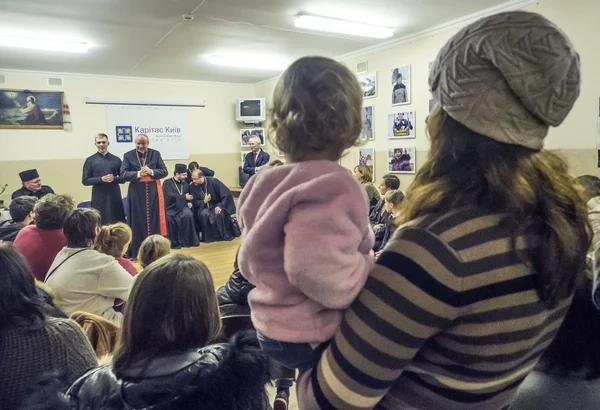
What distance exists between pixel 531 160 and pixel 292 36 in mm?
5511

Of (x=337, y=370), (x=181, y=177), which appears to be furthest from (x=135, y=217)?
(x=337, y=370)

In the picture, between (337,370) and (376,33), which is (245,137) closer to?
(376,33)

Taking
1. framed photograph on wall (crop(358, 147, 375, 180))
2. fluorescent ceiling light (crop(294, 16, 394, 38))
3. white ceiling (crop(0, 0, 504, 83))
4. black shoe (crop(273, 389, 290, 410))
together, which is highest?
white ceiling (crop(0, 0, 504, 83))

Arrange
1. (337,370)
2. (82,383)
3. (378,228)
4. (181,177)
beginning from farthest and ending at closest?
(181,177) → (378,228) → (82,383) → (337,370)

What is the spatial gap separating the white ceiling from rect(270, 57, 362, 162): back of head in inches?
157

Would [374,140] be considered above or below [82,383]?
above

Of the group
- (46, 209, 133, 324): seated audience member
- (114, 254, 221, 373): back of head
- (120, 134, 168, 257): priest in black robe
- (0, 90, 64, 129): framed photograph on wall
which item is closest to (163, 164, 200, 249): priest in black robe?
(120, 134, 168, 257): priest in black robe

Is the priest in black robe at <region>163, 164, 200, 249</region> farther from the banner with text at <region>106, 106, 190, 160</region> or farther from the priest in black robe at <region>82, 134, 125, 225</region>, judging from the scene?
the banner with text at <region>106, 106, 190, 160</region>

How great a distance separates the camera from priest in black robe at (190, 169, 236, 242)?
7.30 m

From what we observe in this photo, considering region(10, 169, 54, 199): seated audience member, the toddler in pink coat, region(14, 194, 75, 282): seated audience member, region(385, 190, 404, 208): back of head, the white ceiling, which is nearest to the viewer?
the toddler in pink coat

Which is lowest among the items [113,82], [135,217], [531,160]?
[135,217]

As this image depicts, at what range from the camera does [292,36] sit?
579 centimetres

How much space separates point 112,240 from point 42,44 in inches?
165

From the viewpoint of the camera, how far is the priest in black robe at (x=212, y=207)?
23.9 ft
